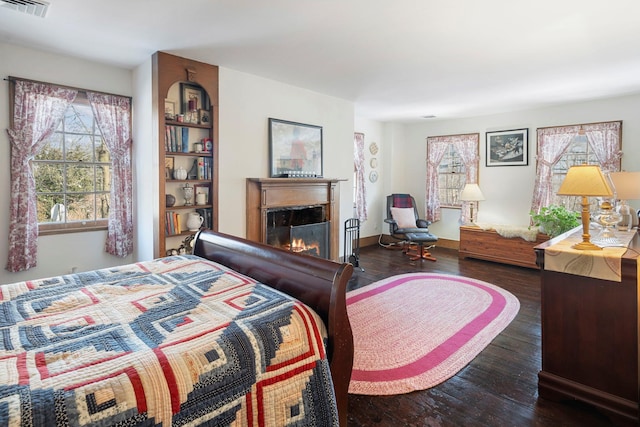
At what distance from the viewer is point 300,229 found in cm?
459

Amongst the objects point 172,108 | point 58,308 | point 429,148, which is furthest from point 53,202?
point 429,148

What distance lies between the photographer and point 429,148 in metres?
6.98

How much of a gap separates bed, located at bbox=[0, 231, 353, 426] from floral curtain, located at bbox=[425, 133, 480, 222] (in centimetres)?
554

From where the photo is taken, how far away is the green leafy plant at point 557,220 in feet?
15.3

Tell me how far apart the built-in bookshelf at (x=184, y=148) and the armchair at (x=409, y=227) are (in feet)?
11.0

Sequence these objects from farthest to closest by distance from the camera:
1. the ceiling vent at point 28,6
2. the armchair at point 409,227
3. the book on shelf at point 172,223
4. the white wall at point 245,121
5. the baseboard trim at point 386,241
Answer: the baseboard trim at point 386,241
the armchair at point 409,227
the white wall at point 245,121
the book on shelf at point 172,223
the ceiling vent at point 28,6

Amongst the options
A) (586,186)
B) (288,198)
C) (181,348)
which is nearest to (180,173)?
(288,198)

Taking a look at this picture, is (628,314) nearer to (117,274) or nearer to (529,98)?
(117,274)

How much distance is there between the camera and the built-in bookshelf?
11.4ft

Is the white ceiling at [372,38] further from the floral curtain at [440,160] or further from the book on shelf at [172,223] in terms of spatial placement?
the floral curtain at [440,160]

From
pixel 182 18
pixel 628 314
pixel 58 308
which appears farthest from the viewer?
pixel 182 18

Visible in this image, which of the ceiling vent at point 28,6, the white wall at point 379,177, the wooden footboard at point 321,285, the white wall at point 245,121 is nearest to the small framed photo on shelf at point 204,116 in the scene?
the white wall at point 245,121

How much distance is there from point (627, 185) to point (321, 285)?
12.5 ft

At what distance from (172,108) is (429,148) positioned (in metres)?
5.04
